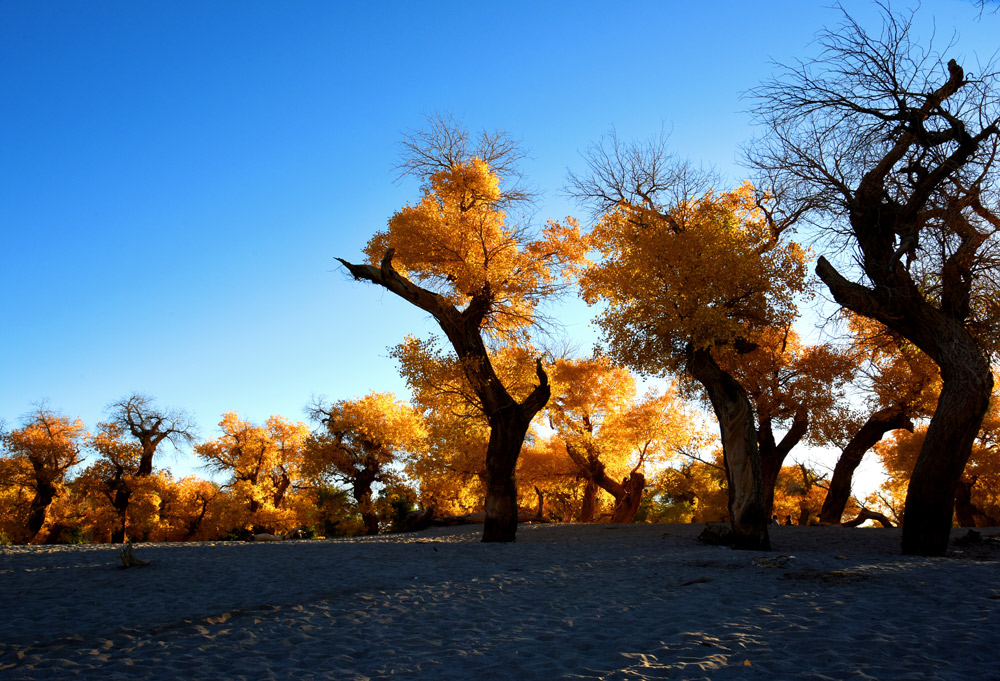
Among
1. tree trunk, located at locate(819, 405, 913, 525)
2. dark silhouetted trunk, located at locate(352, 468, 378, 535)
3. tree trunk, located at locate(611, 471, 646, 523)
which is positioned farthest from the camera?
dark silhouetted trunk, located at locate(352, 468, 378, 535)

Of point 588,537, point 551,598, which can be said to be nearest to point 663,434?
point 588,537

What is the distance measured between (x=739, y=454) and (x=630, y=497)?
12.2m

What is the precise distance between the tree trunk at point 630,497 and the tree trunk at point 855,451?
6.58 m

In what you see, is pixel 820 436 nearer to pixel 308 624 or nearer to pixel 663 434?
pixel 663 434

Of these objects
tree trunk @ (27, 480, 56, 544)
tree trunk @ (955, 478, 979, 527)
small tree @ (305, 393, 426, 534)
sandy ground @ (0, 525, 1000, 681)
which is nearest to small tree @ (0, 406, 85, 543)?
tree trunk @ (27, 480, 56, 544)

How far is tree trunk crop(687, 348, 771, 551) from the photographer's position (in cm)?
1159

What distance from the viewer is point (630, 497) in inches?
928

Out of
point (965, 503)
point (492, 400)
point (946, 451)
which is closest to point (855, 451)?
point (965, 503)

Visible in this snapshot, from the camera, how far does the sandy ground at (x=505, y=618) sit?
4309 millimetres

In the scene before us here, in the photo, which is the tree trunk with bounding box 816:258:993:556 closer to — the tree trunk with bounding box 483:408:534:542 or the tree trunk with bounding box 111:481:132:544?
the tree trunk with bounding box 483:408:534:542

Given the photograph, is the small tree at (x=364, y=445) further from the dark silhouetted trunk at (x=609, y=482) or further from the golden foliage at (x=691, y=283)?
the golden foliage at (x=691, y=283)

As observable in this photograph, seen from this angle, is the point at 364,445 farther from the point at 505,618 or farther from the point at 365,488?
the point at 505,618

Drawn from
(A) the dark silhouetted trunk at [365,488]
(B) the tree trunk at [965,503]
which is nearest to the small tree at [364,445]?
(A) the dark silhouetted trunk at [365,488]

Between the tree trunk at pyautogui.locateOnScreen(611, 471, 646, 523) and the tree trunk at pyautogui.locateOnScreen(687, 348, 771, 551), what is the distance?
1129 centimetres
